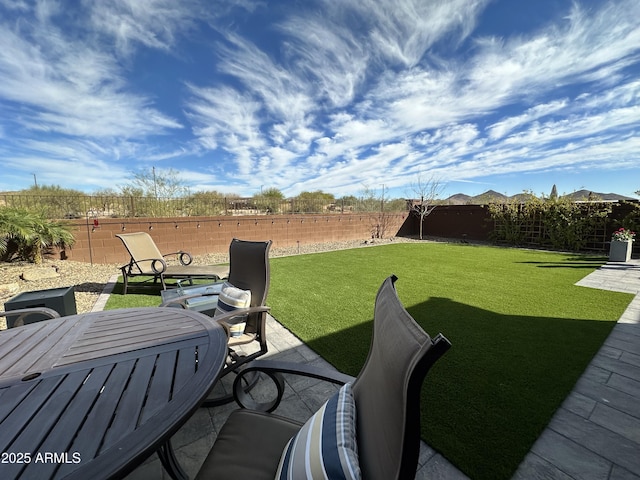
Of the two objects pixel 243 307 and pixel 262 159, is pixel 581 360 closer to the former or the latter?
pixel 243 307

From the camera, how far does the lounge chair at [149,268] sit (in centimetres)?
467

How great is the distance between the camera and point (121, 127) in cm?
941

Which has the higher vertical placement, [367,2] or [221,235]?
[367,2]

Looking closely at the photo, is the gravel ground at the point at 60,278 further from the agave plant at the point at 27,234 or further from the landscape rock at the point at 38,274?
the agave plant at the point at 27,234

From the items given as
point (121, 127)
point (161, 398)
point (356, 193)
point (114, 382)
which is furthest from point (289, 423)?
point (356, 193)

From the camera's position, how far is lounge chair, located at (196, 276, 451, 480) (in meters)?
0.59

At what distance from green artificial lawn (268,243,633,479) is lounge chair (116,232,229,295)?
1219 mm

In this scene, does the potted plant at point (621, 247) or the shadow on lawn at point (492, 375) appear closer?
the shadow on lawn at point (492, 375)

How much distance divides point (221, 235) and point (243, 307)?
7.43 m

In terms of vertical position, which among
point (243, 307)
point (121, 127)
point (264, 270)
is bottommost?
point (243, 307)

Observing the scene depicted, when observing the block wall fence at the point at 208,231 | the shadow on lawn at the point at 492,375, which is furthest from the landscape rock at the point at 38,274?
the shadow on lawn at the point at 492,375

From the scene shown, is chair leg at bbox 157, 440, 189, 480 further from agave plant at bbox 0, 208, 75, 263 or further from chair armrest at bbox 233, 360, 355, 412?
agave plant at bbox 0, 208, 75, 263

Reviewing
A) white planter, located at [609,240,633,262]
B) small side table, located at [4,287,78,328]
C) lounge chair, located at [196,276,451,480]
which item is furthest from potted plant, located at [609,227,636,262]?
small side table, located at [4,287,78,328]

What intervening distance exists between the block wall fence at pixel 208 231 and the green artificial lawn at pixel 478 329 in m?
3.35
